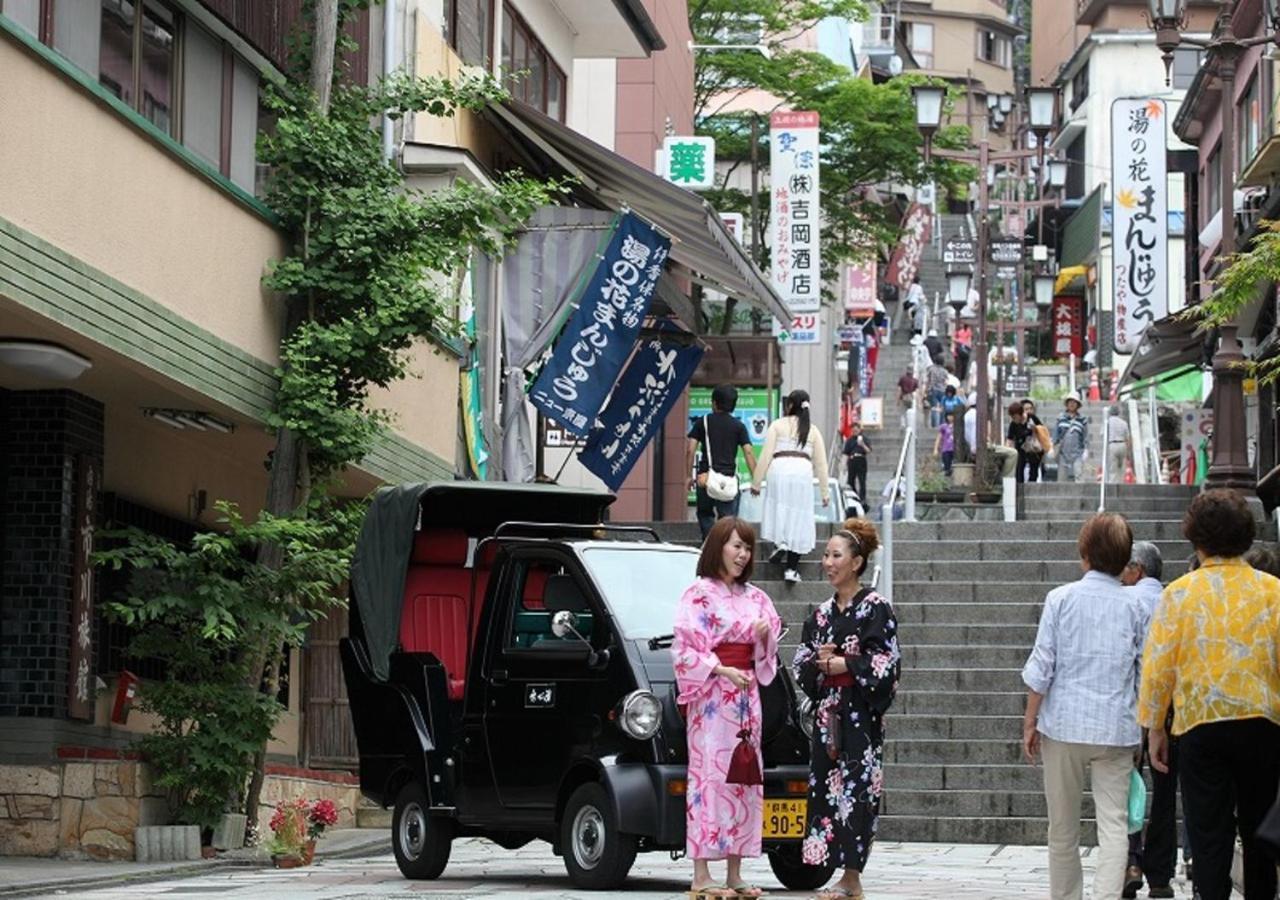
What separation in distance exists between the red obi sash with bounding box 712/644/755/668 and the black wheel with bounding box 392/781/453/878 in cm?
317

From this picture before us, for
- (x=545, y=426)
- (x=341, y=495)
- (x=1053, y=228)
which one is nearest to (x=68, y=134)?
(x=341, y=495)

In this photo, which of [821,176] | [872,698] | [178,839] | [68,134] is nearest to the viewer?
[872,698]

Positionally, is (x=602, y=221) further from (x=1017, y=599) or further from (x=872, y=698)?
(x=872, y=698)

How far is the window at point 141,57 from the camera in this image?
48.3ft

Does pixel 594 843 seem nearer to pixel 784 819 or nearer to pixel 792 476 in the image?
pixel 784 819

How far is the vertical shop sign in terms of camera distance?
51.8 feet

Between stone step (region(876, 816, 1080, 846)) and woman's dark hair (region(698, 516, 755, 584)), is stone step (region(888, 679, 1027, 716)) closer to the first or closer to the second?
stone step (region(876, 816, 1080, 846))

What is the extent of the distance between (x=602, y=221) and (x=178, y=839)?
8552 millimetres

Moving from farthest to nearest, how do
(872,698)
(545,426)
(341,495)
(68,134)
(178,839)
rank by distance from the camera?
(545,426) → (341,495) → (178,839) → (68,134) → (872,698)

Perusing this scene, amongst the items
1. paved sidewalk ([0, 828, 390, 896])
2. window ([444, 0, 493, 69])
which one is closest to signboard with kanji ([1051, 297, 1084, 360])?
window ([444, 0, 493, 69])

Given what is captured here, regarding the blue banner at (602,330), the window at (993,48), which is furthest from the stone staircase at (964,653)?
the window at (993,48)

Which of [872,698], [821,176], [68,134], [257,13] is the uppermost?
[821,176]

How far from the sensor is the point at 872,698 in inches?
451

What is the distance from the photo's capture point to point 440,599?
15.5 m
